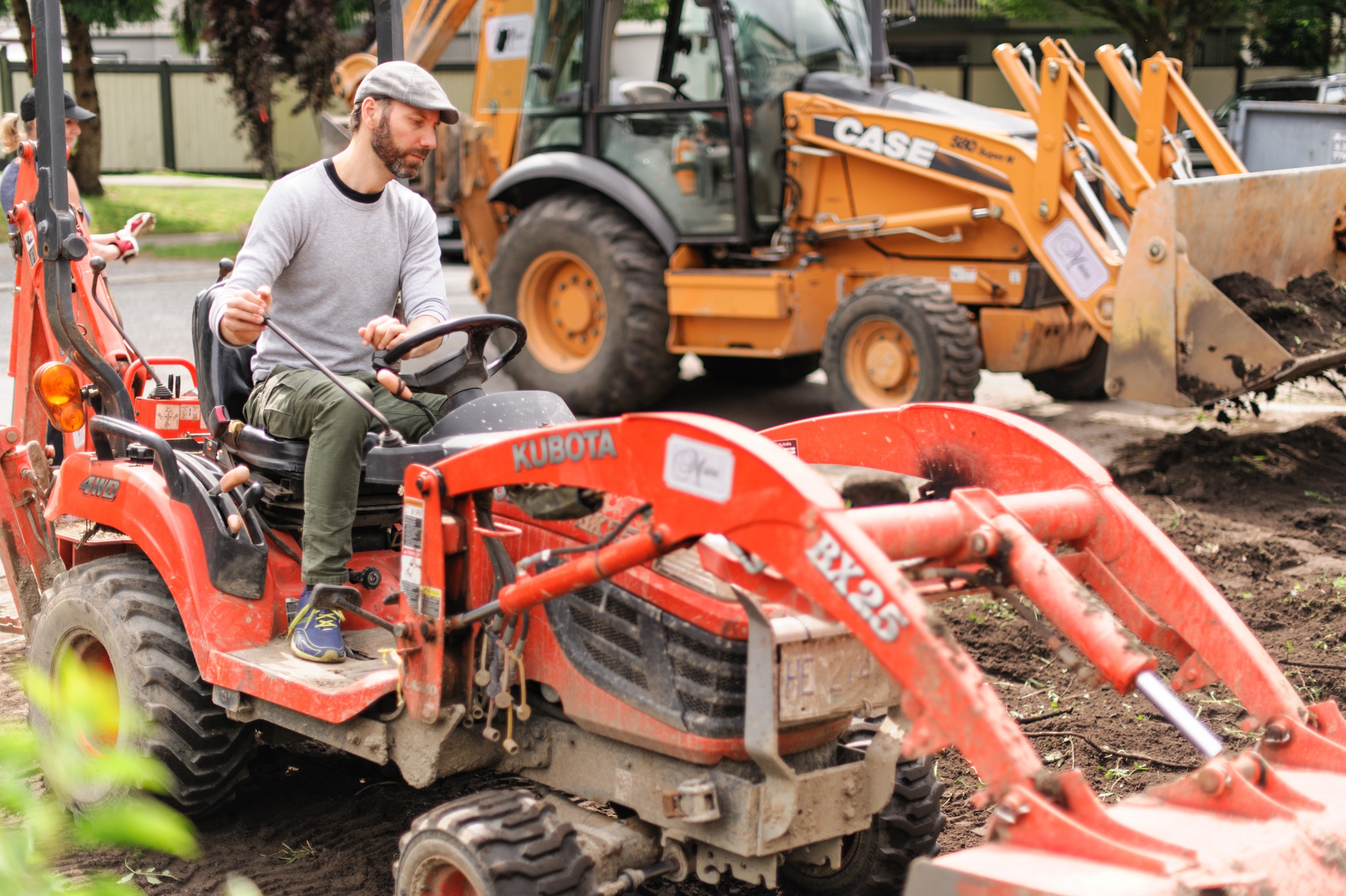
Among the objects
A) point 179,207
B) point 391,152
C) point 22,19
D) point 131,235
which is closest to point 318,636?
point 391,152

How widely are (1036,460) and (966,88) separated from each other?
24983 mm

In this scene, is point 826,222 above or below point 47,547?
above

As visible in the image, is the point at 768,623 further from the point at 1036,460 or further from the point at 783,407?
the point at 783,407

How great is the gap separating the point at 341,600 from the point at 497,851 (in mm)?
998

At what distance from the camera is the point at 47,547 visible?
454 cm

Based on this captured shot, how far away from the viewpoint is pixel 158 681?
11.8ft

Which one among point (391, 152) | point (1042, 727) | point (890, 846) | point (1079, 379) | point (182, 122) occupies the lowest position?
point (1042, 727)

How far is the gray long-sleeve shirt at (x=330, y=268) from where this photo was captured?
11.9ft

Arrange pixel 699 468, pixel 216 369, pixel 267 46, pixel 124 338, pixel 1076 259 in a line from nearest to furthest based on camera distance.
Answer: pixel 699 468, pixel 216 369, pixel 124 338, pixel 1076 259, pixel 267 46

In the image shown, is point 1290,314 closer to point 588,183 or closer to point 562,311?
point 588,183

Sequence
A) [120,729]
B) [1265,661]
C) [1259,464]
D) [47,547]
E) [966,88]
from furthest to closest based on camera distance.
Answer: [966,88] → [1259,464] → [47,547] → [120,729] → [1265,661]

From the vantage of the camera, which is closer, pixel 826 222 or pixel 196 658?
Result: pixel 196 658

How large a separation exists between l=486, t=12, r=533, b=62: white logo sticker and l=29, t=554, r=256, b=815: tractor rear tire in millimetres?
6149

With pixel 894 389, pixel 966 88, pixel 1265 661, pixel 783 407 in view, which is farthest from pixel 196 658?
pixel 966 88
